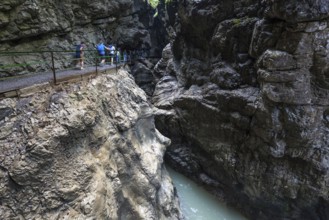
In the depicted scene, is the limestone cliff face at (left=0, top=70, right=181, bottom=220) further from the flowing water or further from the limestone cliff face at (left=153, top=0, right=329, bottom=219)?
the limestone cliff face at (left=153, top=0, right=329, bottom=219)

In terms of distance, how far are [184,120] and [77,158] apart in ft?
37.2

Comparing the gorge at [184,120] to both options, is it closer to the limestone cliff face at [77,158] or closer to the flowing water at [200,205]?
the limestone cliff face at [77,158]

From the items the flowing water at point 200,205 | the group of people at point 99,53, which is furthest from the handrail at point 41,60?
the flowing water at point 200,205

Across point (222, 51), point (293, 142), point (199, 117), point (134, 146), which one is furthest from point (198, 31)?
point (134, 146)

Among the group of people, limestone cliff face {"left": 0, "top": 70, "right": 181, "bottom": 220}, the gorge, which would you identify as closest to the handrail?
the group of people

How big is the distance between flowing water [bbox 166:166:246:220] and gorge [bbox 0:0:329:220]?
56 cm

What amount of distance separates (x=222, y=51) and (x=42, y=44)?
10878 mm

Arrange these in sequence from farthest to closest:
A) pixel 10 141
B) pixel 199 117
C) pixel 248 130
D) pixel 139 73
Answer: pixel 139 73, pixel 199 117, pixel 248 130, pixel 10 141

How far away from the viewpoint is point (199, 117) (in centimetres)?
1593

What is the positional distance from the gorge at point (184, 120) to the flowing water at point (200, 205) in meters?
0.56

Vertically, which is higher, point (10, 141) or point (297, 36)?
point (297, 36)

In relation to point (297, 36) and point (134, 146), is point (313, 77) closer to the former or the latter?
point (297, 36)

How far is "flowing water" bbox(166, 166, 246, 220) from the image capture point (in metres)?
13.3

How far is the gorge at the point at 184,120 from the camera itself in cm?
571
